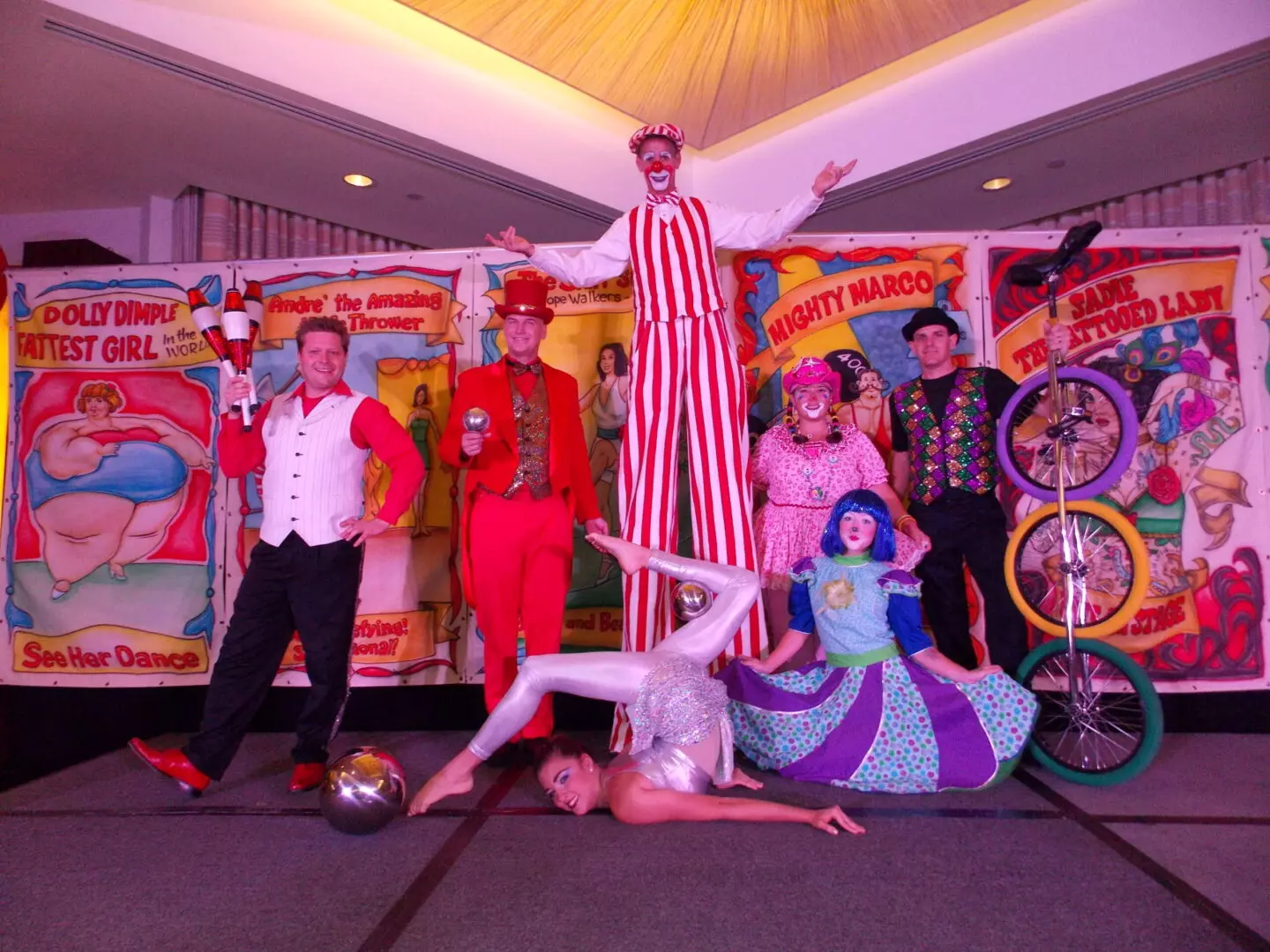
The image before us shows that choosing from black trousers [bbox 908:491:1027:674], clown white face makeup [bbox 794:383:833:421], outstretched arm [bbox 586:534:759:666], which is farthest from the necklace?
outstretched arm [bbox 586:534:759:666]

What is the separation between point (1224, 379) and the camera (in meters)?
3.86

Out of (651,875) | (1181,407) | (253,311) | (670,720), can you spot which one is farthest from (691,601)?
(1181,407)

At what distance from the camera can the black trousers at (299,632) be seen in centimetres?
308

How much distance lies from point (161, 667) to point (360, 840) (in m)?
2.23

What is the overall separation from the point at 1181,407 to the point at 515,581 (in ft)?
11.2

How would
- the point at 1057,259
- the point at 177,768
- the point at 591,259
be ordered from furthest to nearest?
the point at 591,259 → the point at 1057,259 → the point at 177,768

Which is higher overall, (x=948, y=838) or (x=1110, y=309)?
(x=1110, y=309)

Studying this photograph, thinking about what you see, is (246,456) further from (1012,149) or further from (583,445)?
(1012,149)

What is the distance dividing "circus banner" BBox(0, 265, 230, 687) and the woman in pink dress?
2.91 meters

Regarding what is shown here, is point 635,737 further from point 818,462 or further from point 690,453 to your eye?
point 818,462

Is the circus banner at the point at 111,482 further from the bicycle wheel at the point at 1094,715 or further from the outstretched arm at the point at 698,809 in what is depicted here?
the bicycle wheel at the point at 1094,715

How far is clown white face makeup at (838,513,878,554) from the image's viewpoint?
3119 millimetres

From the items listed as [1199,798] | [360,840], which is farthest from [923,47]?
[360,840]

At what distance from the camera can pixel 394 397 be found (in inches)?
165
